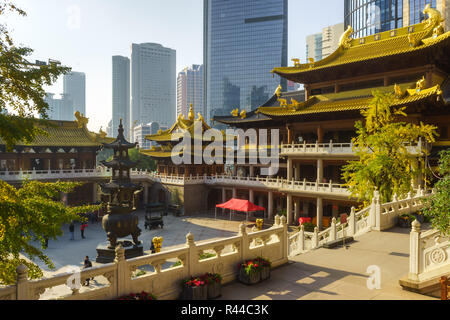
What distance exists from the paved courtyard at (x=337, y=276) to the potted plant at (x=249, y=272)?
161mm

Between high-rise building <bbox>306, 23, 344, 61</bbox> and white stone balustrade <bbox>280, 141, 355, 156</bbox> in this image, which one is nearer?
white stone balustrade <bbox>280, 141, 355, 156</bbox>

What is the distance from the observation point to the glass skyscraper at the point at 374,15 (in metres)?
76.2

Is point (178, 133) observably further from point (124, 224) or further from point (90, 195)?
point (124, 224)

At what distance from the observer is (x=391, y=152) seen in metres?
17.0

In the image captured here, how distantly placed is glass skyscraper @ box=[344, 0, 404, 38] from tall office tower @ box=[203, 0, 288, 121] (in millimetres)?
36074

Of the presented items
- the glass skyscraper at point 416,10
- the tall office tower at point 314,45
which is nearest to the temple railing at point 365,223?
the glass skyscraper at point 416,10

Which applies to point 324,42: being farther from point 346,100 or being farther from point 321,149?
point 321,149

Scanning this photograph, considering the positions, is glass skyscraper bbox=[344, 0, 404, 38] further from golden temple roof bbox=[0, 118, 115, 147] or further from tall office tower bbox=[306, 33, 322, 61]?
tall office tower bbox=[306, 33, 322, 61]

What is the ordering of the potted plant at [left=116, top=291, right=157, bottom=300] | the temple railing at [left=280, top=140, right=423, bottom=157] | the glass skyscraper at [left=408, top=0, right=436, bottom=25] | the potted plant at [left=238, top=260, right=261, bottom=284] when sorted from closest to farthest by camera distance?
the potted plant at [left=116, top=291, right=157, bottom=300], the potted plant at [left=238, top=260, right=261, bottom=284], the temple railing at [left=280, top=140, right=423, bottom=157], the glass skyscraper at [left=408, top=0, right=436, bottom=25]

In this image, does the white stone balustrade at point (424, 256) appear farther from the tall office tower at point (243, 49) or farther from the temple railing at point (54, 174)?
the tall office tower at point (243, 49)

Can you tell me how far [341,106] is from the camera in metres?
27.6

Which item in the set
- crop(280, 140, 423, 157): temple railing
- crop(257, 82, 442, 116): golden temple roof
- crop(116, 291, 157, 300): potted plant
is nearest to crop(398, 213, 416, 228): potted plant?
crop(280, 140, 423, 157): temple railing

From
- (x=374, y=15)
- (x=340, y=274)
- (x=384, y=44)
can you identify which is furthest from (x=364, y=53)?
(x=374, y=15)

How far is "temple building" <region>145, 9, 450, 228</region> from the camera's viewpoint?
2456 cm
